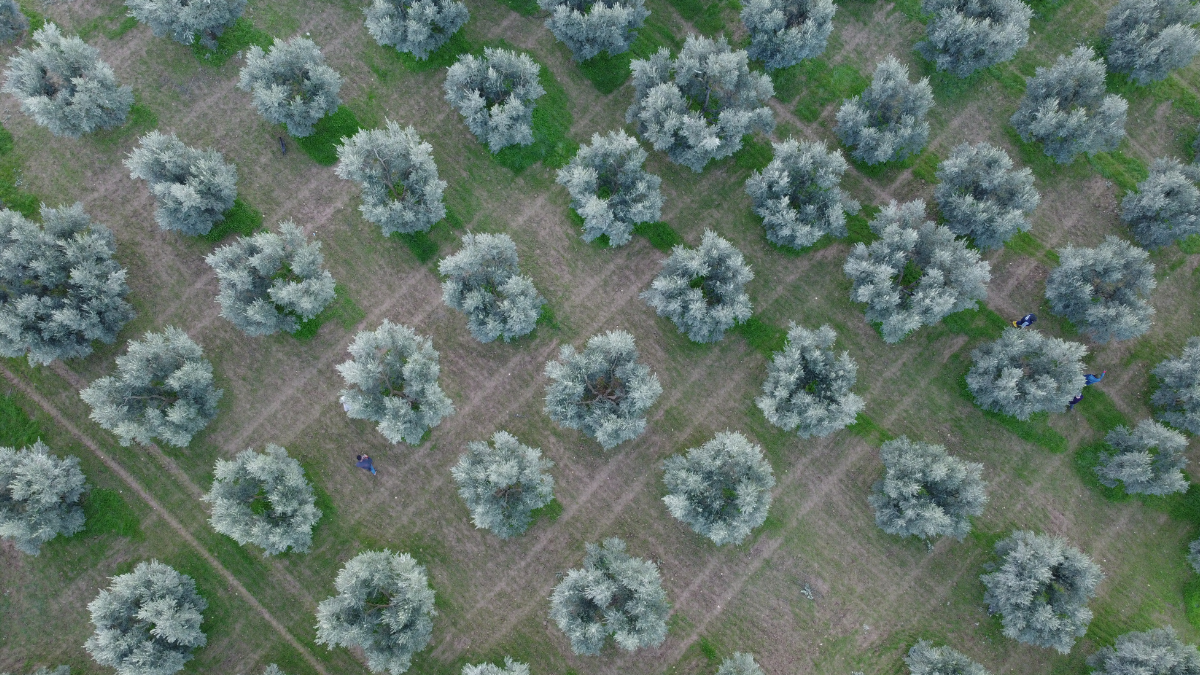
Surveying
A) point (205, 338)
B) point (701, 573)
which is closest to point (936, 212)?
point (701, 573)

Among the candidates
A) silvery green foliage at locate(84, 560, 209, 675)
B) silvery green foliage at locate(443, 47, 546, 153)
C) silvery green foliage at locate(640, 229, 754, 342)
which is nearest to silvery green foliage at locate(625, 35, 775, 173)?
silvery green foliage at locate(640, 229, 754, 342)

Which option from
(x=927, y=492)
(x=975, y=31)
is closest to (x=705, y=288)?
(x=927, y=492)

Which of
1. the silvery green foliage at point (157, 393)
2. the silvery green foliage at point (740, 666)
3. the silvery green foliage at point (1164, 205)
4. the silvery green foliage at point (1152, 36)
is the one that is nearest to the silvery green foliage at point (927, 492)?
the silvery green foliage at point (740, 666)

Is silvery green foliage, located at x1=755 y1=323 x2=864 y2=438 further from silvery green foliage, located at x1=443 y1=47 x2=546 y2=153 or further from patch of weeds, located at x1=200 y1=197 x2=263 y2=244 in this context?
patch of weeds, located at x1=200 y1=197 x2=263 y2=244

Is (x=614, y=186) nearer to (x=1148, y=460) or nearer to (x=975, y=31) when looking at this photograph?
(x=975, y=31)

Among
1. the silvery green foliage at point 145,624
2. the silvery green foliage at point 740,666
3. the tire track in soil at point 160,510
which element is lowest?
the silvery green foliage at point 145,624

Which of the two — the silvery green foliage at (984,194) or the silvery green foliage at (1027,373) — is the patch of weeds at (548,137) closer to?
the silvery green foliage at (984,194)
